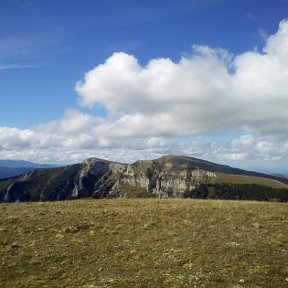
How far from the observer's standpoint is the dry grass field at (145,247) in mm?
19453

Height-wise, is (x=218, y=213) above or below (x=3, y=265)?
above

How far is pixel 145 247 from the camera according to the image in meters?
25.8

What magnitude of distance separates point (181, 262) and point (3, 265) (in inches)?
394

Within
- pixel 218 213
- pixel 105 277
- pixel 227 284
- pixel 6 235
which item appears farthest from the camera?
pixel 218 213

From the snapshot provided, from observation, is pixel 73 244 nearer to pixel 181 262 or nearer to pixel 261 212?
pixel 181 262

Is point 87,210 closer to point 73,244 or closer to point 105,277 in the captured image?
point 73,244

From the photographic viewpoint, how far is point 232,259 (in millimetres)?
22484

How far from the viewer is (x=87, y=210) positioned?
42156mm

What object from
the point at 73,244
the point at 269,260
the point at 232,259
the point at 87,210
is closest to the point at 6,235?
the point at 73,244

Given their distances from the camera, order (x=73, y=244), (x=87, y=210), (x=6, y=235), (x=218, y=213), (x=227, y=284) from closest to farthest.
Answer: (x=227, y=284), (x=73, y=244), (x=6, y=235), (x=218, y=213), (x=87, y=210)

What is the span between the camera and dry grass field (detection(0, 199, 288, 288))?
1945 cm

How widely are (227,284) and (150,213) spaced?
67.8ft

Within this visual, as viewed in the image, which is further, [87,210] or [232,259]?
[87,210]

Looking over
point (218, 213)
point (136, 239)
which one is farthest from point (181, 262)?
point (218, 213)
